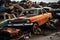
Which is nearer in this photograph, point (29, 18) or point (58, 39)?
point (58, 39)

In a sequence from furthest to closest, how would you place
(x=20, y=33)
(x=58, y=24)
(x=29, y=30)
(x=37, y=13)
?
(x=58, y=24), (x=37, y=13), (x=29, y=30), (x=20, y=33)

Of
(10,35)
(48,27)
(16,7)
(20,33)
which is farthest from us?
(16,7)

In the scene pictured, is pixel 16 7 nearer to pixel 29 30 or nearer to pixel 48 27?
pixel 48 27

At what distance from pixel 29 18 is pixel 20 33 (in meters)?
1.17

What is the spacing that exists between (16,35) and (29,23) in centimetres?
137

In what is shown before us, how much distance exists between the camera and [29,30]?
44.8 ft

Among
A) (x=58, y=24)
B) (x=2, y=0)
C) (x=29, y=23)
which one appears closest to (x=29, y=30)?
(x=29, y=23)

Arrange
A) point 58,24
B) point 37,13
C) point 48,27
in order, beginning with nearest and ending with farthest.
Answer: point 37,13 → point 48,27 → point 58,24

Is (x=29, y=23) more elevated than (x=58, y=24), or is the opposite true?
(x=29, y=23)

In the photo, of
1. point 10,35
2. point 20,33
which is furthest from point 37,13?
point 10,35

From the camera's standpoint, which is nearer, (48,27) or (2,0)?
(48,27)

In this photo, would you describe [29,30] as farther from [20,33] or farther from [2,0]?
[2,0]

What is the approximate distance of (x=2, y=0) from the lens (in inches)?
1072

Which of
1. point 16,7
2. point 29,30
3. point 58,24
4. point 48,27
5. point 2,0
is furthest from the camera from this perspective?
point 2,0
